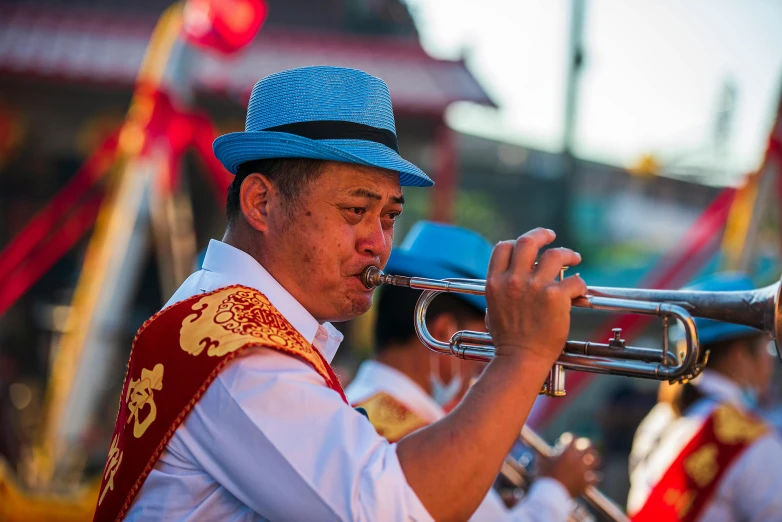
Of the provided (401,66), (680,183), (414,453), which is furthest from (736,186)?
(680,183)

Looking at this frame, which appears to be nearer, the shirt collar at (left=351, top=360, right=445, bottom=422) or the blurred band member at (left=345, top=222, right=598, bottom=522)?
the blurred band member at (left=345, top=222, right=598, bottom=522)

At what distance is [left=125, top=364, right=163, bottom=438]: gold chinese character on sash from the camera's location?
1.63 m

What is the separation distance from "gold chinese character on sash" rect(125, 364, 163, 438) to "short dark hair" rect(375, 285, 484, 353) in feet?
5.26

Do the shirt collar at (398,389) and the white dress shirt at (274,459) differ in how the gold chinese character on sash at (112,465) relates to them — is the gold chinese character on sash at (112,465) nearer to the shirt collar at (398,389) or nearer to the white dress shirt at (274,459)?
the white dress shirt at (274,459)

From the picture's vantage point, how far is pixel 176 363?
1.61 metres

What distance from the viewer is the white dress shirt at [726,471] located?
3666 mm

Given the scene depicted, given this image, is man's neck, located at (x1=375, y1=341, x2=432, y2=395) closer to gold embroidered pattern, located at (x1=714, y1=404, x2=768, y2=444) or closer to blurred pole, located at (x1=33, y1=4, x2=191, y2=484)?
gold embroidered pattern, located at (x1=714, y1=404, x2=768, y2=444)

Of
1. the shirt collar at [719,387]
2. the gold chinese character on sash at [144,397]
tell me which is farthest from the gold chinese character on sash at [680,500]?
the gold chinese character on sash at [144,397]

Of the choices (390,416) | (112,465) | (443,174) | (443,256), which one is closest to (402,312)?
(443,256)

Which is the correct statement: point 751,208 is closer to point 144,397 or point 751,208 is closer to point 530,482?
point 530,482

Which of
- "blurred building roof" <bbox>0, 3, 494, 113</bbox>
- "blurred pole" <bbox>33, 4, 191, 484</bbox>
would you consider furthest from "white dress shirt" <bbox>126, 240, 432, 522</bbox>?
"blurred building roof" <bbox>0, 3, 494, 113</bbox>

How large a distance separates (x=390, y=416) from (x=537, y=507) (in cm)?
61

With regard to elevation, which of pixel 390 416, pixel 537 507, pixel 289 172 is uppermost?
pixel 289 172

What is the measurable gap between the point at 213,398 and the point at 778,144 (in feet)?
18.0
